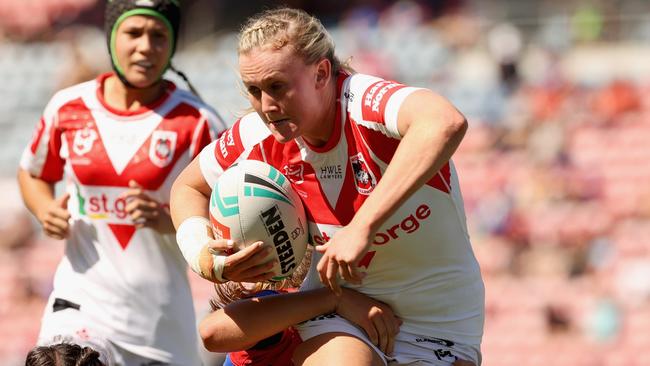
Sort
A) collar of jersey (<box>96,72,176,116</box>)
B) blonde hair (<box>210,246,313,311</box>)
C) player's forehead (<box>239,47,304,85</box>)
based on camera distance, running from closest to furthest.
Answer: player's forehead (<box>239,47,304,85</box>), blonde hair (<box>210,246,313,311</box>), collar of jersey (<box>96,72,176,116</box>)

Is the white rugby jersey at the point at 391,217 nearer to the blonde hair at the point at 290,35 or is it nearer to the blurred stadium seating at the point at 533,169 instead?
the blonde hair at the point at 290,35

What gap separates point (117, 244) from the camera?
17.9ft

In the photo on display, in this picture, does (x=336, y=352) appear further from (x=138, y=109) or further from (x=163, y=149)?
(x=138, y=109)

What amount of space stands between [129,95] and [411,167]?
2492 mm

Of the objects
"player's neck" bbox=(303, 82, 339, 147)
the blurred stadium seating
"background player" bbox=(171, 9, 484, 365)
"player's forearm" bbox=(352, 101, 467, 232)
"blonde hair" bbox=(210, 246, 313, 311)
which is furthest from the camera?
the blurred stadium seating

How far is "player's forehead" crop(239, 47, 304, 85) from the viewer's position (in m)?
3.71

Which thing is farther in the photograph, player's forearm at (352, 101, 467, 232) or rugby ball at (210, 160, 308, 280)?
rugby ball at (210, 160, 308, 280)

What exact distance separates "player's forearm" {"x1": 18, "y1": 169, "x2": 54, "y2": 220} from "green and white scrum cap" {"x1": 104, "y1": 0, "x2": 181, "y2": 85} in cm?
70

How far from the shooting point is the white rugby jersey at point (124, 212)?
5.42 m

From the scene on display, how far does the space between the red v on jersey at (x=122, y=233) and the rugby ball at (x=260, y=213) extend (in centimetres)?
161

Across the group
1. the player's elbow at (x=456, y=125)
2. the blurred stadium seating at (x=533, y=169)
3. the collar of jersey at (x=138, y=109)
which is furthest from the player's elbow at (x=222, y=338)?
the blurred stadium seating at (x=533, y=169)

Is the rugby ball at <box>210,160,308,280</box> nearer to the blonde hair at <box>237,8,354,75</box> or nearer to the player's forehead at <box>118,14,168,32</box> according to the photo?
the blonde hair at <box>237,8,354,75</box>

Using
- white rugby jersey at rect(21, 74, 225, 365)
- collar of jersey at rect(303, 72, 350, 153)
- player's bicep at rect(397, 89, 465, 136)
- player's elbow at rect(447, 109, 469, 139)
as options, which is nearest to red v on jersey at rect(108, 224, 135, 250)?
white rugby jersey at rect(21, 74, 225, 365)

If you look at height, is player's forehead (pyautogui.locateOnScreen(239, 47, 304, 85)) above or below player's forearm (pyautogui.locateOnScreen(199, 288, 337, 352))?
above
